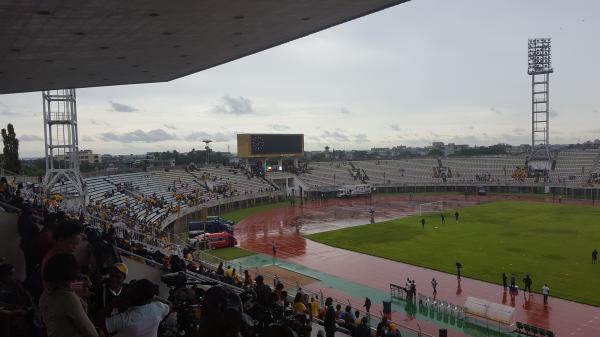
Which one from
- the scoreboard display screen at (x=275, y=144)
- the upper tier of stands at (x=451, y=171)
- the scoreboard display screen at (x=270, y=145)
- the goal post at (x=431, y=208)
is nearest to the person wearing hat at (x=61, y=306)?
the goal post at (x=431, y=208)

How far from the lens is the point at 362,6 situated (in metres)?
10.7

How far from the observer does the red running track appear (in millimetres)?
18312

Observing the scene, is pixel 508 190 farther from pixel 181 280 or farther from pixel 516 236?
pixel 181 280

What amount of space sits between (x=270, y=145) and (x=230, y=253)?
42.3 metres

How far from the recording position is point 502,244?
104 feet

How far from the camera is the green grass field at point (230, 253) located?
29.9 meters

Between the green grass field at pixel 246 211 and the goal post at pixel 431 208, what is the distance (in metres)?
17.9

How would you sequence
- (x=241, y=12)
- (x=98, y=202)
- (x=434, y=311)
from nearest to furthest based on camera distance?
1. (x=241, y=12)
2. (x=434, y=311)
3. (x=98, y=202)

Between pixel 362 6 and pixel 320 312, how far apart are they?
900 centimetres

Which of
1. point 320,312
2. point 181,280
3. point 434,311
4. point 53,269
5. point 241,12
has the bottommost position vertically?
point 434,311

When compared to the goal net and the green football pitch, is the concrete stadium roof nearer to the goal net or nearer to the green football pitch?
the green football pitch

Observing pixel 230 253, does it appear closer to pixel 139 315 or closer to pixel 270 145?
pixel 139 315

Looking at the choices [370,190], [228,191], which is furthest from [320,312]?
[370,190]

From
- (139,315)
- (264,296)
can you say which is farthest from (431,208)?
(139,315)
